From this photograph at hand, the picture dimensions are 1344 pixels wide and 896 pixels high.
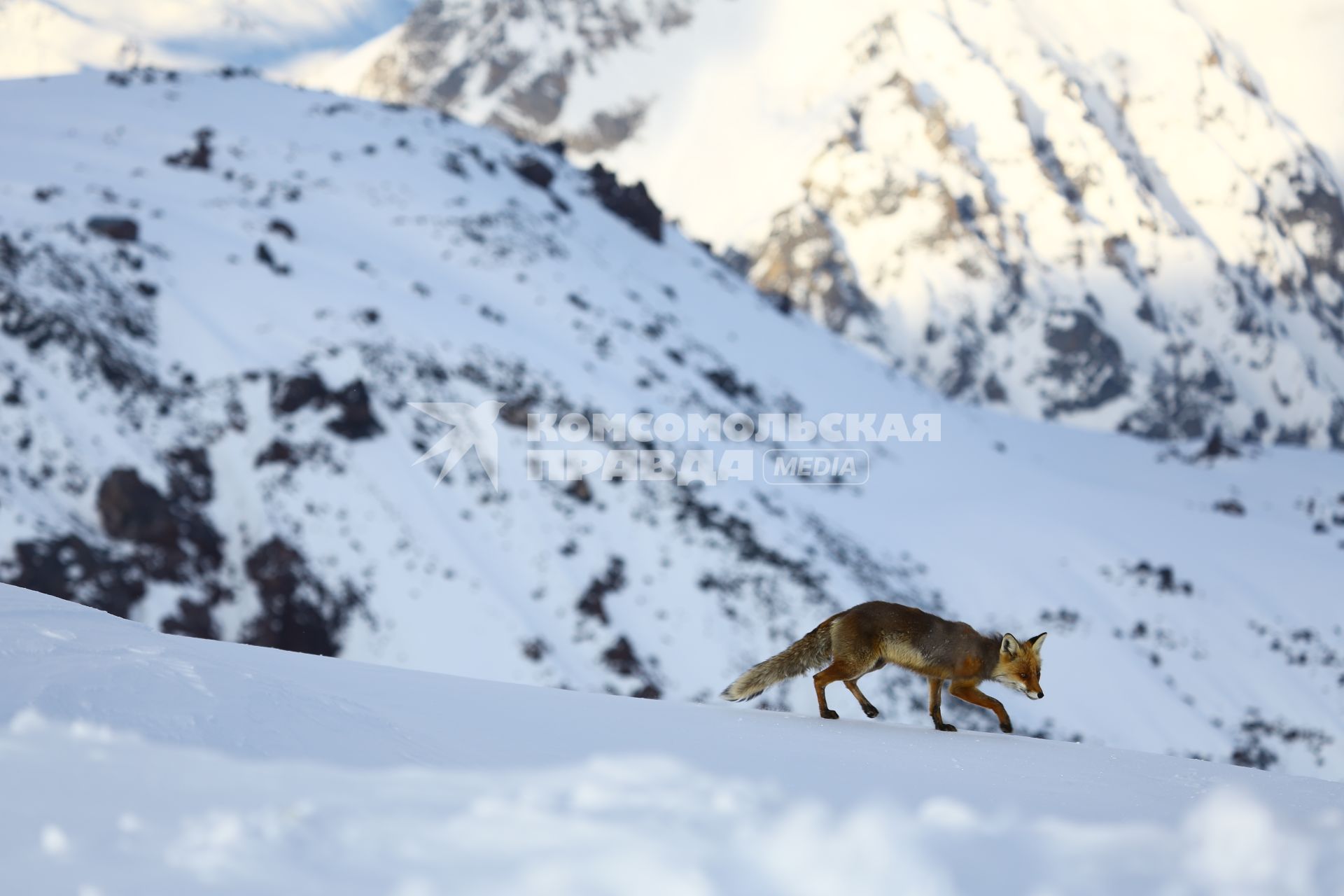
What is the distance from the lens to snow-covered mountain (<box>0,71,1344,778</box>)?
97.5 feet

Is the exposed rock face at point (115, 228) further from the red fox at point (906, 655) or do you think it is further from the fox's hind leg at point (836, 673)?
the fox's hind leg at point (836, 673)

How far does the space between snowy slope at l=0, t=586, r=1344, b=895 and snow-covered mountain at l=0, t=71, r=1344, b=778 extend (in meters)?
21.3

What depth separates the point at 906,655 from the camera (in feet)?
22.5

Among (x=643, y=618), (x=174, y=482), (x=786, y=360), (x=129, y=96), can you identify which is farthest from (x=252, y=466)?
(x=129, y=96)

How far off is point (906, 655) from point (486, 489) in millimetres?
29905

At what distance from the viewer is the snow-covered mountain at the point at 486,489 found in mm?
29719

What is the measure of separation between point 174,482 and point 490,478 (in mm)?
10420

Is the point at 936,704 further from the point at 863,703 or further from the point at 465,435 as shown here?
the point at 465,435

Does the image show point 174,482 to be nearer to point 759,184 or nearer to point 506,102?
point 759,184

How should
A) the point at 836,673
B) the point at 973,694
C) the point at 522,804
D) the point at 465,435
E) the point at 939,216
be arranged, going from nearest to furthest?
the point at 522,804, the point at 836,673, the point at 973,694, the point at 465,435, the point at 939,216
